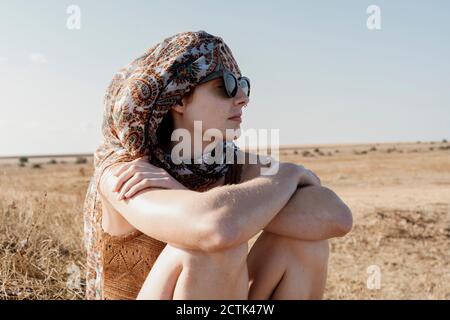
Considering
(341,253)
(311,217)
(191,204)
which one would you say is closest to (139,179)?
(191,204)

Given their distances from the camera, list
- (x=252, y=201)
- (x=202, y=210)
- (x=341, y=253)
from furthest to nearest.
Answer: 1. (x=341, y=253)
2. (x=252, y=201)
3. (x=202, y=210)

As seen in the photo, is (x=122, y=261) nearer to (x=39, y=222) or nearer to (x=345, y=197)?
(x=39, y=222)

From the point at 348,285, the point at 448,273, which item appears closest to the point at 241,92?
the point at 348,285

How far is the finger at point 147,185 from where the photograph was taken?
2525mm

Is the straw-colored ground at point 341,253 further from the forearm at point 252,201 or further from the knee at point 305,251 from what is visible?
the forearm at point 252,201

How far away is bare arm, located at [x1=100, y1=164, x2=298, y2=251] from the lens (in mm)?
2312

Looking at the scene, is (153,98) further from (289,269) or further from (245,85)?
(289,269)

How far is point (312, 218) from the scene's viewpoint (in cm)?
266

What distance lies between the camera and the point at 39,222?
538 centimetres

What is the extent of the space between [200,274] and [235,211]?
289 mm

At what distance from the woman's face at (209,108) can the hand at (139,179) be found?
34 centimetres

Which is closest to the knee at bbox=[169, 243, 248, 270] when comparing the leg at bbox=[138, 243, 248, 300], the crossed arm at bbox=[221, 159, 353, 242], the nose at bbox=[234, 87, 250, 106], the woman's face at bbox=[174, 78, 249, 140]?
the leg at bbox=[138, 243, 248, 300]

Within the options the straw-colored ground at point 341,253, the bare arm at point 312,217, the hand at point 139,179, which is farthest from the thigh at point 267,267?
the straw-colored ground at point 341,253

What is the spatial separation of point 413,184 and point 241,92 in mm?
15608
